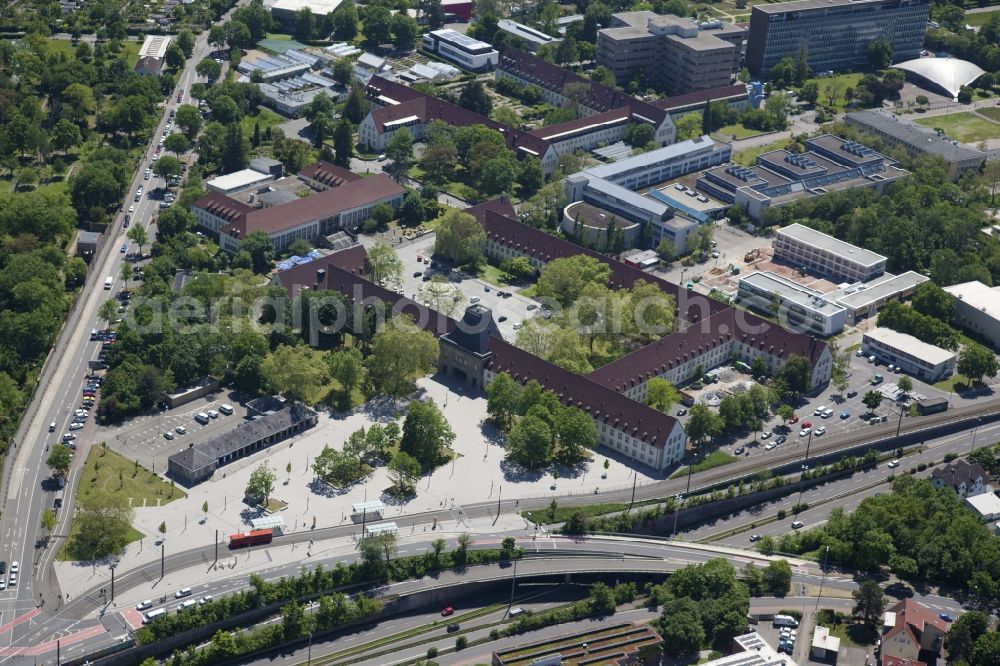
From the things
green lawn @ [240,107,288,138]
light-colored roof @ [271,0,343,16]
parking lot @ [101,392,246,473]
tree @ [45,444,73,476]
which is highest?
light-colored roof @ [271,0,343,16]

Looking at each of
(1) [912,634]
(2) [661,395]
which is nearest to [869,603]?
(1) [912,634]

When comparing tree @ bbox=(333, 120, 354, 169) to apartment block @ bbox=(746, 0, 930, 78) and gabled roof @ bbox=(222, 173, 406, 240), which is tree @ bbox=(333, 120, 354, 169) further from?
apartment block @ bbox=(746, 0, 930, 78)

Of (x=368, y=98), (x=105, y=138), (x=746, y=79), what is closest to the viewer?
(x=105, y=138)

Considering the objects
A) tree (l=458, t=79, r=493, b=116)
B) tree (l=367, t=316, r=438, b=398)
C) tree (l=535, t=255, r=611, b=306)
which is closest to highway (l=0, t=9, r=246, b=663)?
tree (l=367, t=316, r=438, b=398)

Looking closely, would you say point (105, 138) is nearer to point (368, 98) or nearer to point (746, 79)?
point (368, 98)

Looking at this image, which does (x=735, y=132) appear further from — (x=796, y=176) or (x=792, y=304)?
(x=792, y=304)

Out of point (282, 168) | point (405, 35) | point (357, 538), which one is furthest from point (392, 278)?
point (405, 35)

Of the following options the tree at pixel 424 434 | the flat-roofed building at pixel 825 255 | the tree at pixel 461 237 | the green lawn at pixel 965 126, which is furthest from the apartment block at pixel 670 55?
the tree at pixel 424 434
